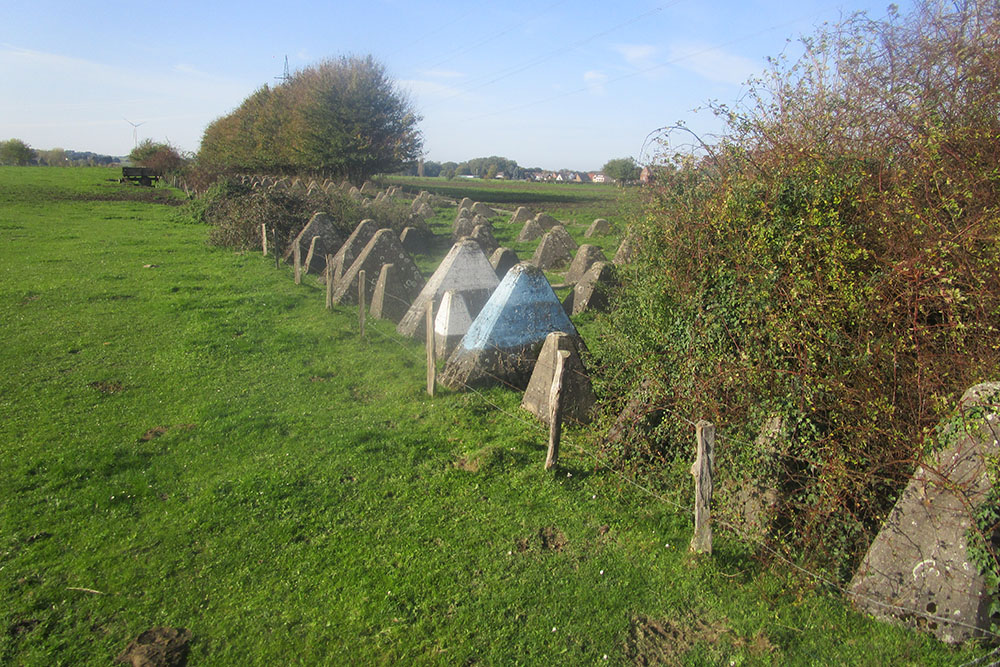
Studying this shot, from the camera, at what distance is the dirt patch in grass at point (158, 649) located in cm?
407

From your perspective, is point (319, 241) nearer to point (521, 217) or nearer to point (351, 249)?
point (351, 249)

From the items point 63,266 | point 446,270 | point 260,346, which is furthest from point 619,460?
point 63,266

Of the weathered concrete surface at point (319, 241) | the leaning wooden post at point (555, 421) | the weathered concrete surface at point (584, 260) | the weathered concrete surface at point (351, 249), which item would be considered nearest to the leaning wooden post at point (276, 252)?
the weathered concrete surface at point (319, 241)

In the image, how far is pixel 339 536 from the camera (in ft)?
17.7

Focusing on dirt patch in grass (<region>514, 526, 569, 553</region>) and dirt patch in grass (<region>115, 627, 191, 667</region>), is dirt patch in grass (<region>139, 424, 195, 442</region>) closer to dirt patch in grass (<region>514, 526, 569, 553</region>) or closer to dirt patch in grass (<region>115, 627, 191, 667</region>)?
dirt patch in grass (<region>115, 627, 191, 667</region>)

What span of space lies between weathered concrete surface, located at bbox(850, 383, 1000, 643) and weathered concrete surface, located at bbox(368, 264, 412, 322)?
9.19m

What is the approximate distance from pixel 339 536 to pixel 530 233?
1951 centimetres

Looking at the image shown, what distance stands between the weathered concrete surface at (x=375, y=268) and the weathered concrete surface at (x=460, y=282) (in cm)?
161

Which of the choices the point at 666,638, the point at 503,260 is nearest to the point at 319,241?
the point at 503,260

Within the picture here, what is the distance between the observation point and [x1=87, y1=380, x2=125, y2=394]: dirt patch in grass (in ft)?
27.5

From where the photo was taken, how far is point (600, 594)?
4703 millimetres

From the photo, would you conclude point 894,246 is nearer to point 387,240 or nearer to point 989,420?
point 989,420

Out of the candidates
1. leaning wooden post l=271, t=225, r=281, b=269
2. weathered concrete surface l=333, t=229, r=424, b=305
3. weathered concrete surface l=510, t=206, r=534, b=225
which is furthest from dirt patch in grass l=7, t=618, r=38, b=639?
weathered concrete surface l=510, t=206, r=534, b=225

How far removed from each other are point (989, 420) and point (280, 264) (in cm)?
1609
